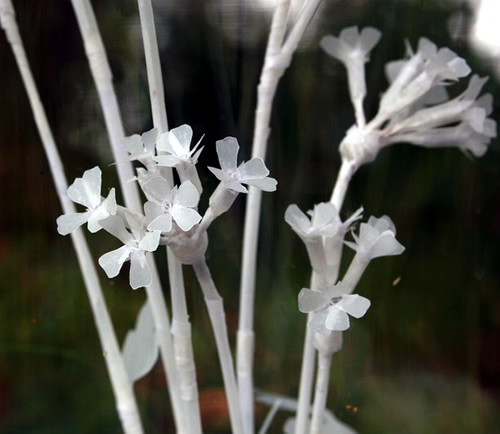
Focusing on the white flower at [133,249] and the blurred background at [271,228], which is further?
the blurred background at [271,228]

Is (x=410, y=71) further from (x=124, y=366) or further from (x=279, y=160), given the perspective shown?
(x=124, y=366)

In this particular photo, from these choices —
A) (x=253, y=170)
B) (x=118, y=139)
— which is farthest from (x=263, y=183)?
(x=118, y=139)

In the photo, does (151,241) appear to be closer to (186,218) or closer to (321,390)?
(186,218)

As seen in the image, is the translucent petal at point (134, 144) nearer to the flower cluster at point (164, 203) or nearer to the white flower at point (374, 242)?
the flower cluster at point (164, 203)

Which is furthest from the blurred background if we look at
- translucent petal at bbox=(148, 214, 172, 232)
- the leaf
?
translucent petal at bbox=(148, 214, 172, 232)

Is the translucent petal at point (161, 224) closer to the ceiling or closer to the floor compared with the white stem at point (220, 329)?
closer to the ceiling

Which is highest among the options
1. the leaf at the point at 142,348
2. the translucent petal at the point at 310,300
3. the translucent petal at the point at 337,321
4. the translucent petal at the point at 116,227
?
the translucent petal at the point at 116,227

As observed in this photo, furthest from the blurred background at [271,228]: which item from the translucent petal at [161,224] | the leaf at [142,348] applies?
the translucent petal at [161,224]
